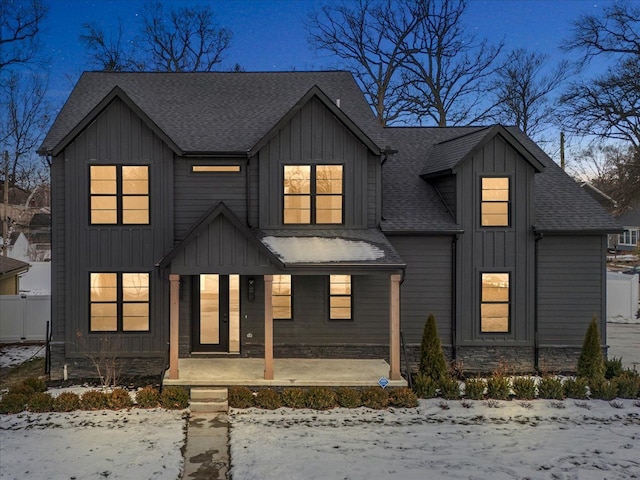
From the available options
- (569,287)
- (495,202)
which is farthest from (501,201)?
(569,287)

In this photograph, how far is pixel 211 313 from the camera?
1438cm

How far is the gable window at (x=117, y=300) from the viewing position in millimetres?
13938

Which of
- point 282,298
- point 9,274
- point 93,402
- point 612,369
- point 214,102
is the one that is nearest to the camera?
point 93,402

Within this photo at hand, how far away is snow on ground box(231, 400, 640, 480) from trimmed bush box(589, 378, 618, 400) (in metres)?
0.22

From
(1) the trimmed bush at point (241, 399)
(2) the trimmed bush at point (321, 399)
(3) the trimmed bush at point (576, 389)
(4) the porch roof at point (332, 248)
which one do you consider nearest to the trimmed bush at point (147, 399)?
(1) the trimmed bush at point (241, 399)

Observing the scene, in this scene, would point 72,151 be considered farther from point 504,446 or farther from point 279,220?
point 504,446

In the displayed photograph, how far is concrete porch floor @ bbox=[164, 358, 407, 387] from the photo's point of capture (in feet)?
39.9

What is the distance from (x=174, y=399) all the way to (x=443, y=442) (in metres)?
5.62

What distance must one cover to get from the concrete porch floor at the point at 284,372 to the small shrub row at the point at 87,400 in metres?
0.63

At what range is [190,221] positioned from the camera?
14250 mm

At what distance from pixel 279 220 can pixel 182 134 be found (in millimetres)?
3662

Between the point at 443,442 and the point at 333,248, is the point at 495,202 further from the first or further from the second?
the point at 443,442

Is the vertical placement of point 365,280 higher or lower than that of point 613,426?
higher

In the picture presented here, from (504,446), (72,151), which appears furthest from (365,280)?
(72,151)
